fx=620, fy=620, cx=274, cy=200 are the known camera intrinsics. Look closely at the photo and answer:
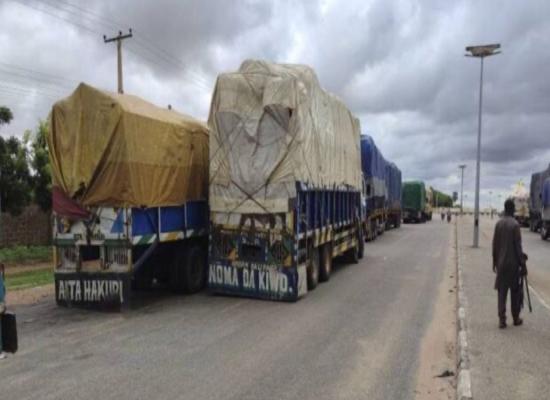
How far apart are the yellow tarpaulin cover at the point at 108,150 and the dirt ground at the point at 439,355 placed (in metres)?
5.28

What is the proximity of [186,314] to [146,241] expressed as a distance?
58.9 inches

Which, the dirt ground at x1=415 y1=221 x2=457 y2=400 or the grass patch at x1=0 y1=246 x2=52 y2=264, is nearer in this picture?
the dirt ground at x1=415 y1=221 x2=457 y2=400

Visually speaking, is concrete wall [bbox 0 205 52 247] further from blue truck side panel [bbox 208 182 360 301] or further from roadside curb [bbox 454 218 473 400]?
roadside curb [bbox 454 218 473 400]

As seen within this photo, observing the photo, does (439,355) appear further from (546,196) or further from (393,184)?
(393,184)

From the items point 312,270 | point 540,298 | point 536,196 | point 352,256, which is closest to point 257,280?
point 312,270

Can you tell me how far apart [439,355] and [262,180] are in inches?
204

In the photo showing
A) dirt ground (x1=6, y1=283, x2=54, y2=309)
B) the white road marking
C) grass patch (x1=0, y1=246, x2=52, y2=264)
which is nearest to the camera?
the white road marking

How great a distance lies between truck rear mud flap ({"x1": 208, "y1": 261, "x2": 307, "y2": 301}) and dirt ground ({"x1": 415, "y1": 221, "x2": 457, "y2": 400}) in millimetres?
2583

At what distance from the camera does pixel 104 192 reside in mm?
10469

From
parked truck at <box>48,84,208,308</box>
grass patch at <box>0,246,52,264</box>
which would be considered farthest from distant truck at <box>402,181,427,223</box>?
parked truck at <box>48,84,208,308</box>

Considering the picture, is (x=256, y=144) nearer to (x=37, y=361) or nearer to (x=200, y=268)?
(x=200, y=268)

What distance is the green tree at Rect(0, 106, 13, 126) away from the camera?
1993 cm

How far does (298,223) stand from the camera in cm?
1169

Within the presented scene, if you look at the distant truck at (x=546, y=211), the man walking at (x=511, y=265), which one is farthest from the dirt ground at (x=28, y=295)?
the distant truck at (x=546, y=211)
